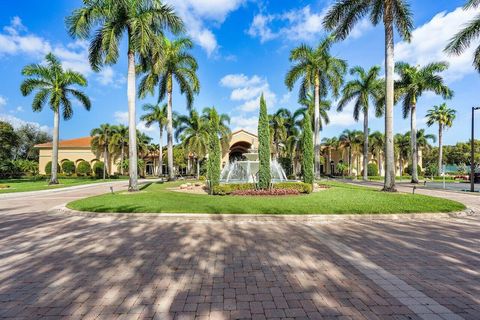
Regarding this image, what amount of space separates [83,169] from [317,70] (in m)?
42.0

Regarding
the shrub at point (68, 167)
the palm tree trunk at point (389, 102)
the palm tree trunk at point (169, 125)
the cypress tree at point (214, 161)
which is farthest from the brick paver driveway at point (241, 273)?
the shrub at point (68, 167)

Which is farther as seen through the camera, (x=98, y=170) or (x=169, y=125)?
(x=98, y=170)

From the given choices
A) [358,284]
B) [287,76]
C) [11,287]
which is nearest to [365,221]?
[358,284]

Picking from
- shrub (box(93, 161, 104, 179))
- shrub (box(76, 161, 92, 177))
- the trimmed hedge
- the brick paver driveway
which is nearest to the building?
shrub (box(76, 161, 92, 177))

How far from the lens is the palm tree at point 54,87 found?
25.7m

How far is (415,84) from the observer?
85.0ft

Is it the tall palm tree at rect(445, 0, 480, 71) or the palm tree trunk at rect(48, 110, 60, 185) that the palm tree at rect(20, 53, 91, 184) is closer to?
the palm tree trunk at rect(48, 110, 60, 185)

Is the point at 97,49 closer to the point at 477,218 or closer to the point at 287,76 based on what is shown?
the point at 287,76

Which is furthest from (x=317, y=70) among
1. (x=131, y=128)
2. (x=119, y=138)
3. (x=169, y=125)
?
(x=119, y=138)

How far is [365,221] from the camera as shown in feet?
27.8

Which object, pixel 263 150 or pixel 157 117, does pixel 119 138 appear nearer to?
pixel 157 117

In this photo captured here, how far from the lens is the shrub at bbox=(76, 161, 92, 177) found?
45688 millimetres

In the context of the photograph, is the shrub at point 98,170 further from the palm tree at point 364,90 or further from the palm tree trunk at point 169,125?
the palm tree at point 364,90

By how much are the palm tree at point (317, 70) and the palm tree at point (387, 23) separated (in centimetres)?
733
